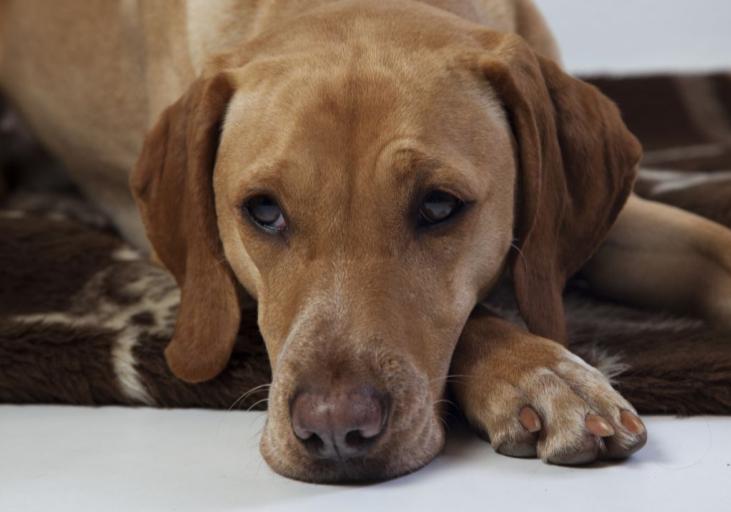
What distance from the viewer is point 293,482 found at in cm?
267

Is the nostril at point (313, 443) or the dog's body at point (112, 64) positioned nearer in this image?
the nostril at point (313, 443)

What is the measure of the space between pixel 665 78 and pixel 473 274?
390 centimetres

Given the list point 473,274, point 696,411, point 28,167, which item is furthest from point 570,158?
point 28,167

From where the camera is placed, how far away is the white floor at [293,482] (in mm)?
2539

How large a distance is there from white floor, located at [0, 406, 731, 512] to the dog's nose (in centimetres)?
→ 10

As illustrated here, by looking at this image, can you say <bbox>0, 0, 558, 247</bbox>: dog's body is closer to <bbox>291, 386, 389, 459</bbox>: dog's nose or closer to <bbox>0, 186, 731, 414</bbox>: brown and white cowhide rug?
<bbox>0, 186, 731, 414</bbox>: brown and white cowhide rug

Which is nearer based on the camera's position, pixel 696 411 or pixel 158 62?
pixel 696 411

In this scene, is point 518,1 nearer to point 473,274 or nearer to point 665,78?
point 473,274

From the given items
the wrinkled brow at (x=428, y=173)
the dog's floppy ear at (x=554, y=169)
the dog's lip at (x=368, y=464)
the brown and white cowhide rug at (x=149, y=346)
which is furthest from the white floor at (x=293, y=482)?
the wrinkled brow at (x=428, y=173)

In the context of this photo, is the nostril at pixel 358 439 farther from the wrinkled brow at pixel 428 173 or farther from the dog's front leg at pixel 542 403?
the wrinkled brow at pixel 428 173

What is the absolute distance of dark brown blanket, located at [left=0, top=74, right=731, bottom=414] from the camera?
3.13 meters

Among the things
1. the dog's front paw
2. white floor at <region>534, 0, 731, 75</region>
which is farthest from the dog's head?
white floor at <region>534, 0, 731, 75</region>

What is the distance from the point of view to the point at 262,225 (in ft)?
9.77

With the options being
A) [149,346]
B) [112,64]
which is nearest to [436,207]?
[149,346]
